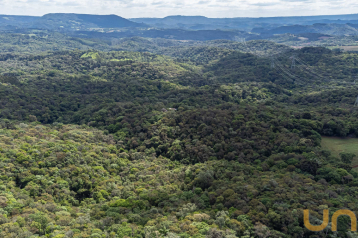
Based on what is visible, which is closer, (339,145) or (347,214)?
(347,214)

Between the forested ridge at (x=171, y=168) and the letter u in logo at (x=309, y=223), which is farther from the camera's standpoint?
the forested ridge at (x=171, y=168)

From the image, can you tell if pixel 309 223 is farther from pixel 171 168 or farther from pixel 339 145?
pixel 339 145

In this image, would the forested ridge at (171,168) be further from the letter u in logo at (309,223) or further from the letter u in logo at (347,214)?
the letter u in logo at (347,214)

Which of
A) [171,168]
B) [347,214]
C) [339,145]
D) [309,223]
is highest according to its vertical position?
[347,214]

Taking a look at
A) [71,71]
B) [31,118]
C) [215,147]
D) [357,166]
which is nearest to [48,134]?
[31,118]

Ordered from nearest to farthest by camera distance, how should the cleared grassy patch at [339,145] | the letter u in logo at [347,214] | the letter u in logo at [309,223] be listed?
the letter u in logo at [347,214], the letter u in logo at [309,223], the cleared grassy patch at [339,145]

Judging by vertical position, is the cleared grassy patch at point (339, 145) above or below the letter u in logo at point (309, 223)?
below

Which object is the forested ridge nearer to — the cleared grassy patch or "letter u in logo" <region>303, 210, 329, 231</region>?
"letter u in logo" <region>303, 210, 329, 231</region>

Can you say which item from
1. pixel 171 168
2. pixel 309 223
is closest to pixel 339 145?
pixel 309 223

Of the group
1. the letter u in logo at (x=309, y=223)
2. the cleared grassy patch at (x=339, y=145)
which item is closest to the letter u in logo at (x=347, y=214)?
the letter u in logo at (x=309, y=223)

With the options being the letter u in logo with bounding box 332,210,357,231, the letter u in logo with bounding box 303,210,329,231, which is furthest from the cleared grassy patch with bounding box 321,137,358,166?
the letter u in logo with bounding box 303,210,329,231
